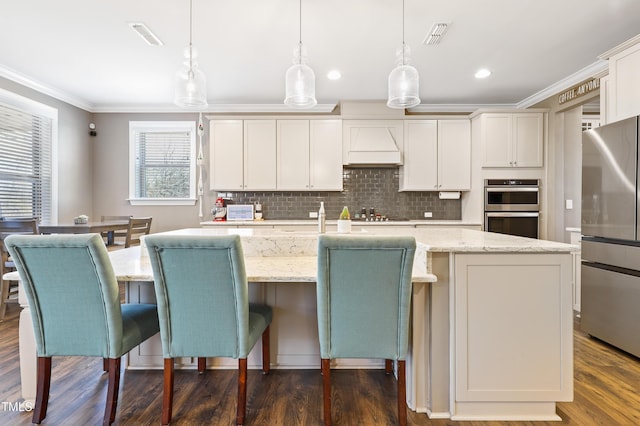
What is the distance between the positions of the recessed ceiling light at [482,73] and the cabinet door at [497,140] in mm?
684

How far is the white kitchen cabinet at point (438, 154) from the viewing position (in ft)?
15.1

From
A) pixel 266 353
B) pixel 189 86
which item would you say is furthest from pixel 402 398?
pixel 189 86

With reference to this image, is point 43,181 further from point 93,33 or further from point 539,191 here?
point 539,191

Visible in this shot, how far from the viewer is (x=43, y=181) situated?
420cm

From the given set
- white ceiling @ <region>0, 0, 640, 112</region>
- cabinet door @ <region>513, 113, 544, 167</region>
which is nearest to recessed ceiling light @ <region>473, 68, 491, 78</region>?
white ceiling @ <region>0, 0, 640, 112</region>

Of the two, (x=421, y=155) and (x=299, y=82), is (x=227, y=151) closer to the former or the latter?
(x=421, y=155)

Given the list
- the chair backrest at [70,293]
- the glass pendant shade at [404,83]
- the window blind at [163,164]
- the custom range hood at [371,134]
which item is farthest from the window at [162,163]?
the glass pendant shade at [404,83]

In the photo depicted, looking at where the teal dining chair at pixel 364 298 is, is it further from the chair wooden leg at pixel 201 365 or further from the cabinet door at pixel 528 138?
the cabinet door at pixel 528 138

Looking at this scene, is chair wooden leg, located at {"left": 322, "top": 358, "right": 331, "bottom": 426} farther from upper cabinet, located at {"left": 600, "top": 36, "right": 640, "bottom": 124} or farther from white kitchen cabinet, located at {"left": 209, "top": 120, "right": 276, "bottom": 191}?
white kitchen cabinet, located at {"left": 209, "top": 120, "right": 276, "bottom": 191}

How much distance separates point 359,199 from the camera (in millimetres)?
4957

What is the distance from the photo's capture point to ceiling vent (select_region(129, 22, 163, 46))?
2678 mm

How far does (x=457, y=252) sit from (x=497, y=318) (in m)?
0.40

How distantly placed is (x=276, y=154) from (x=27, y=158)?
2918 millimetres

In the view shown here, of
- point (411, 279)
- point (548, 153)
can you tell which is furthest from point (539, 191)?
point (411, 279)
